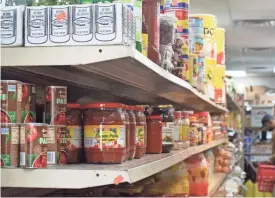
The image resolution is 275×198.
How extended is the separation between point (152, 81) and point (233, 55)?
378 inches

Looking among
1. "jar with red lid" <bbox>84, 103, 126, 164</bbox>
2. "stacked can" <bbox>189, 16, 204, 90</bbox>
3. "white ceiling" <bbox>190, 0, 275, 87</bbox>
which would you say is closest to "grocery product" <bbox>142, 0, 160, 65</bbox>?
"jar with red lid" <bbox>84, 103, 126, 164</bbox>

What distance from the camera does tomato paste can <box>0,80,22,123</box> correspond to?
139 centimetres

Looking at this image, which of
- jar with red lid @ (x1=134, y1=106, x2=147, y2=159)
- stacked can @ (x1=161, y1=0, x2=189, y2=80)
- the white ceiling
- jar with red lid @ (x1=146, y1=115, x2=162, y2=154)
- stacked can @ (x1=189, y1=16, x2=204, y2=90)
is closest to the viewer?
jar with red lid @ (x1=134, y1=106, x2=147, y2=159)

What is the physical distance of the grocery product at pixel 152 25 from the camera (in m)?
1.87

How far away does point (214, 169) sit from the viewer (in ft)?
18.2

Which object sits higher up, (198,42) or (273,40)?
(273,40)

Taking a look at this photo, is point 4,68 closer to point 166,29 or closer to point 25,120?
point 25,120

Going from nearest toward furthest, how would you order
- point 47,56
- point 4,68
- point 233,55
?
1. point 47,56
2. point 4,68
3. point 233,55

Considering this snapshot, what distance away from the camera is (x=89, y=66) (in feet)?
5.02

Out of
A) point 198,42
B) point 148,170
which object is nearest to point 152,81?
point 148,170

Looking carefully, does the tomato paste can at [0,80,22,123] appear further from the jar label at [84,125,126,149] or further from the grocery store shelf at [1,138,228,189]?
the jar label at [84,125,126,149]

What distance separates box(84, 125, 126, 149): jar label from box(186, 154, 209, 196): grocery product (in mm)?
2159

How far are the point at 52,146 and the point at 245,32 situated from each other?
7.70 m

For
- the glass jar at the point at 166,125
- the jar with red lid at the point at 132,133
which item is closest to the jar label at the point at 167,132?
the glass jar at the point at 166,125
